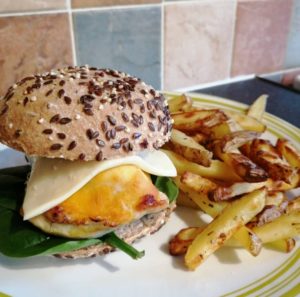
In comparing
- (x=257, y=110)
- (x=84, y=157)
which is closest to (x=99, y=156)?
(x=84, y=157)

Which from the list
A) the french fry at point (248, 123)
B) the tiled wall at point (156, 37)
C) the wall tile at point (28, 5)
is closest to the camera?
the french fry at point (248, 123)

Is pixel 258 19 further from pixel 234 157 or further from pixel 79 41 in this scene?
pixel 234 157

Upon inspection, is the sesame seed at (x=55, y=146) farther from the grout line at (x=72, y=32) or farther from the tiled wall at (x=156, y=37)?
the grout line at (x=72, y=32)

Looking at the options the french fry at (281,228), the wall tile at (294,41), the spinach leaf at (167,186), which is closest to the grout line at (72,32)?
the spinach leaf at (167,186)

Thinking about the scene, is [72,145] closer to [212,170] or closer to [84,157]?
[84,157]

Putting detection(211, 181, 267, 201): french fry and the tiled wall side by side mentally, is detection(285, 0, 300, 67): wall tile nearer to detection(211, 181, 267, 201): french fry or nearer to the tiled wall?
the tiled wall

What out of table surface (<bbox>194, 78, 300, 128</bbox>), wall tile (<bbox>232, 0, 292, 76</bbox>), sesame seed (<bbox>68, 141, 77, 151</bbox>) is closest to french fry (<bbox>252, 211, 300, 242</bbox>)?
sesame seed (<bbox>68, 141, 77, 151</bbox>)
